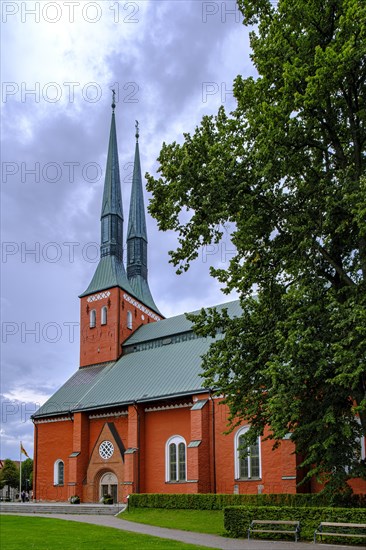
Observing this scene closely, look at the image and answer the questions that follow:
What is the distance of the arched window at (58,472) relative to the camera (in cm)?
3881

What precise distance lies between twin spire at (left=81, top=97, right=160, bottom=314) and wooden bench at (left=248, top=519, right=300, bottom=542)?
2704cm

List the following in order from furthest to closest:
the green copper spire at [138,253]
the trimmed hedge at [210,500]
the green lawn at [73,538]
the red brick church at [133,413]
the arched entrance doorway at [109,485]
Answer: the green copper spire at [138,253] < the arched entrance doorway at [109,485] < the red brick church at [133,413] < the trimmed hedge at [210,500] < the green lawn at [73,538]

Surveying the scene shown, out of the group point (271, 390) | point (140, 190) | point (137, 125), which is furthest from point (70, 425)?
point (137, 125)

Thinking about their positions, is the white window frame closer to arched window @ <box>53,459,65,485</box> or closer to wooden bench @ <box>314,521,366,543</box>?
arched window @ <box>53,459,65,485</box>

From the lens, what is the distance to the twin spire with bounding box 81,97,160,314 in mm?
45062

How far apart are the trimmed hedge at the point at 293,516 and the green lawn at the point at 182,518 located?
3.23 feet

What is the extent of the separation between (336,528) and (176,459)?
16889mm

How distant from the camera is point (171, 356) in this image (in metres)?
37.2

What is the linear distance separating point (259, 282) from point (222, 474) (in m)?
14.7

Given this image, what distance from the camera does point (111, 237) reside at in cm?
4572

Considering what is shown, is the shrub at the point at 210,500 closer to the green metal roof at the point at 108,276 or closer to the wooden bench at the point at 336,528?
the wooden bench at the point at 336,528

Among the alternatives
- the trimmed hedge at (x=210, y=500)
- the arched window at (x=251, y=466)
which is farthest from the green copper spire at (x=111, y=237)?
the trimmed hedge at (x=210, y=500)

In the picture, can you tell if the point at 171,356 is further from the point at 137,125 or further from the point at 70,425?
the point at 137,125

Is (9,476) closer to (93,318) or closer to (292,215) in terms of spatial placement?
(93,318)
